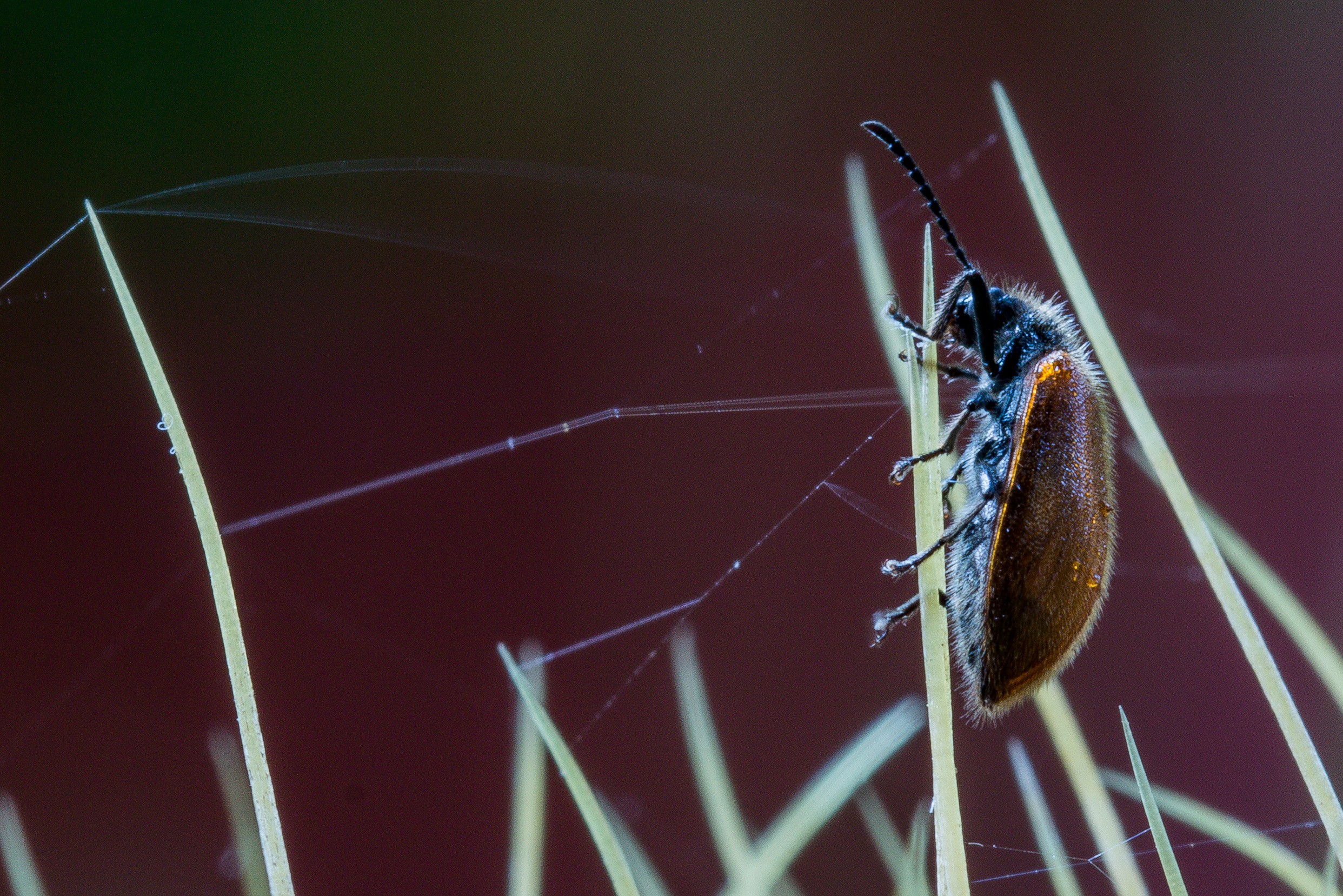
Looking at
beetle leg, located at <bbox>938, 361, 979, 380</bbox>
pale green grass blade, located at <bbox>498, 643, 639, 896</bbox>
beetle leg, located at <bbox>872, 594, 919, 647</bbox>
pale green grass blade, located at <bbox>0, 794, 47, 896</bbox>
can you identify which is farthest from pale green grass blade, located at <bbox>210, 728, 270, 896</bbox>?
beetle leg, located at <bbox>938, 361, 979, 380</bbox>

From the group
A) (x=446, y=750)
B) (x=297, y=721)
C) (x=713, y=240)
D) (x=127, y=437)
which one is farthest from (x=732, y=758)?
(x=127, y=437)

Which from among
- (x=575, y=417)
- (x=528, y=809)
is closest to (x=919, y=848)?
(x=528, y=809)

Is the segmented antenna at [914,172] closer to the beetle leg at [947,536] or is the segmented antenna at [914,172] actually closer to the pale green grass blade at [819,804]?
the beetle leg at [947,536]

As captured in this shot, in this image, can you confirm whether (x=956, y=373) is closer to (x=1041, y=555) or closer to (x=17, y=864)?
(x=1041, y=555)

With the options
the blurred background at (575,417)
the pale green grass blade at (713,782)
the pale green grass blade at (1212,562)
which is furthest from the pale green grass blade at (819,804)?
the blurred background at (575,417)

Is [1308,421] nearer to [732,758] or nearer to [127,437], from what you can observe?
[732,758]

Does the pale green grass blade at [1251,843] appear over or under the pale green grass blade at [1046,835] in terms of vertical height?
under

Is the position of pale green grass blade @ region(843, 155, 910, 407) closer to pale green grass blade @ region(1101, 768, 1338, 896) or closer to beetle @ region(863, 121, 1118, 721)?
beetle @ region(863, 121, 1118, 721)
